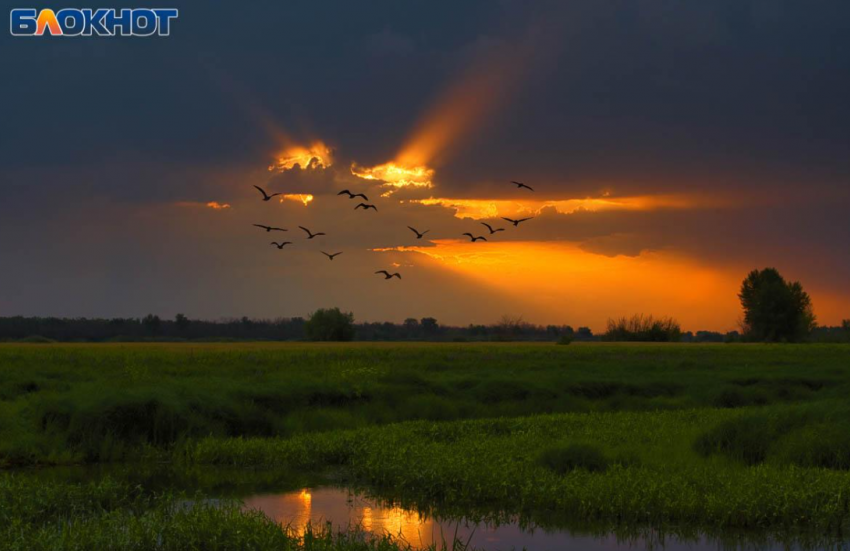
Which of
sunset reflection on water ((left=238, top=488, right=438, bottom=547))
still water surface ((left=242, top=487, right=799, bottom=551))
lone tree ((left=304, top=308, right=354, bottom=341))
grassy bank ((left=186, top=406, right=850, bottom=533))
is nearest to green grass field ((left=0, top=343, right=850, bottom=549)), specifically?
grassy bank ((left=186, top=406, right=850, bottom=533))

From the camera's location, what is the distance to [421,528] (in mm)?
14727

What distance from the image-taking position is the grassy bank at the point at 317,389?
23.8 meters

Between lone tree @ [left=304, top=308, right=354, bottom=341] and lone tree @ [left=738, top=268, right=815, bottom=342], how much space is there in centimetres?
5197

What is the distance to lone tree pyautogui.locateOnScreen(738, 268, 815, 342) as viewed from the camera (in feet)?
353

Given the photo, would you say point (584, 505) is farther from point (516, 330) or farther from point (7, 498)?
point (516, 330)

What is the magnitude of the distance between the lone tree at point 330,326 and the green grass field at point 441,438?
1929 inches

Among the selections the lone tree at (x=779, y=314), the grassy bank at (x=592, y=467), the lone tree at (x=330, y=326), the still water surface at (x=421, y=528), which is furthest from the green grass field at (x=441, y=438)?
the lone tree at (x=779, y=314)

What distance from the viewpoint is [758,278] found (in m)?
116

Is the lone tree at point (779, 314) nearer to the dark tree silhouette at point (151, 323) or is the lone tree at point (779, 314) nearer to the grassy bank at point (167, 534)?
the dark tree silhouette at point (151, 323)

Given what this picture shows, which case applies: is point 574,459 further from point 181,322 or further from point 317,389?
point 181,322

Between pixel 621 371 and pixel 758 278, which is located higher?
pixel 758 278

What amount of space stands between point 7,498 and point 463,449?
384 inches

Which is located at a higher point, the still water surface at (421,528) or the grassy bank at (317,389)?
the grassy bank at (317,389)

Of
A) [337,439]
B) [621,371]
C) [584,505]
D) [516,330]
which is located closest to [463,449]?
[337,439]
